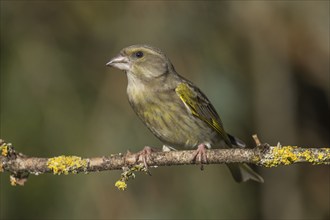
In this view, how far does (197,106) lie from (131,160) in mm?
1578

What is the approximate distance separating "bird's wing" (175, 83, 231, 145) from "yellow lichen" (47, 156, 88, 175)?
163 cm

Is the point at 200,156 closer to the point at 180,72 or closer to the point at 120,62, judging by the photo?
the point at 120,62

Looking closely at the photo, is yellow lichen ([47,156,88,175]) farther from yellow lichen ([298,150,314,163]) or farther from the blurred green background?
the blurred green background

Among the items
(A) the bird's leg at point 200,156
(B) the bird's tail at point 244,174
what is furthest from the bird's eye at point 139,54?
Result: (A) the bird's leg at point 200,156

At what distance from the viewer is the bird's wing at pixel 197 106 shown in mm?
6066

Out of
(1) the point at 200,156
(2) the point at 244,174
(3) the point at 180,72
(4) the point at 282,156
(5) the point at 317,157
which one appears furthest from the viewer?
(3) the point at 180,72

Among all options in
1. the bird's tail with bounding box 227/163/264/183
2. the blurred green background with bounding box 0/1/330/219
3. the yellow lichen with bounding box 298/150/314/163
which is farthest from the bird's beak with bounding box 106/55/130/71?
the yellow lichen with bounding box 298/150/314/163

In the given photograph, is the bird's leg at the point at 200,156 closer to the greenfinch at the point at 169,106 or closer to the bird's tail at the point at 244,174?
the greenfinch at the point at 169,106

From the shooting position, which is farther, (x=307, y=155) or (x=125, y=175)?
(x=125, y=175)

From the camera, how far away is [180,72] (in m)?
7.48

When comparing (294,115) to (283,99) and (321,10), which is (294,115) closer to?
(283,99)

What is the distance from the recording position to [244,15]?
7.59 m

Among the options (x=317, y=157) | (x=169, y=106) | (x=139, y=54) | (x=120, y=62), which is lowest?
(x=317, y=157)

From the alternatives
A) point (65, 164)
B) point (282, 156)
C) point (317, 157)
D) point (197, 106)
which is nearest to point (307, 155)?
point (317, 157)
